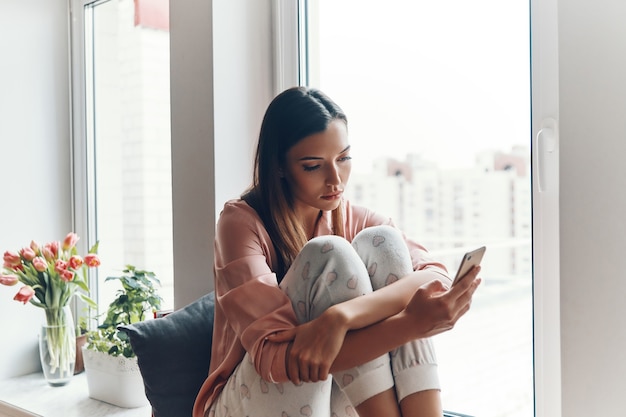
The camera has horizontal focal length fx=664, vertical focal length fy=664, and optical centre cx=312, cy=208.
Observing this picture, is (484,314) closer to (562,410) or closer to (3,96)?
(562,410)

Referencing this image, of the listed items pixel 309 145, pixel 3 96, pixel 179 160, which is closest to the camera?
pixel 309 145

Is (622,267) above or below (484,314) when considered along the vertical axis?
above

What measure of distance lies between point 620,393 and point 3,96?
2.20m

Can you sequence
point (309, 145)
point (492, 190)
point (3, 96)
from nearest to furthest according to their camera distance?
point (309, 145) < point (492, 190) < point (3, 96)

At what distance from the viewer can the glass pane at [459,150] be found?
5.08 feet

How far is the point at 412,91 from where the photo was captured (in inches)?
69.4

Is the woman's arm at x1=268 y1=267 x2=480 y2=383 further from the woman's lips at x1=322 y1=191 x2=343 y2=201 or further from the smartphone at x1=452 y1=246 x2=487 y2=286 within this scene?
the woman's lips at x1=322 y1=191 x2=343 y2=201

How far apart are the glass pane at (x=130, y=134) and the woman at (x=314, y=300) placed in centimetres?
94

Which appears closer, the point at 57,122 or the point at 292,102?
the point at 292,102

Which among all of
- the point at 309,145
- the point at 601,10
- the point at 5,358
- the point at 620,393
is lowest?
the point at 5,358

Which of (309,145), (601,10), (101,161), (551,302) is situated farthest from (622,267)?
(101,161)

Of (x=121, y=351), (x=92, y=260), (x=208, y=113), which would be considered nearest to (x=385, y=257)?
(x=208, y=113)

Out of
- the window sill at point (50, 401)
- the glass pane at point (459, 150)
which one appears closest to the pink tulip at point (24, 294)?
the window sill at point (50, 401)

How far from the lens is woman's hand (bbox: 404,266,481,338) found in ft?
3.87
